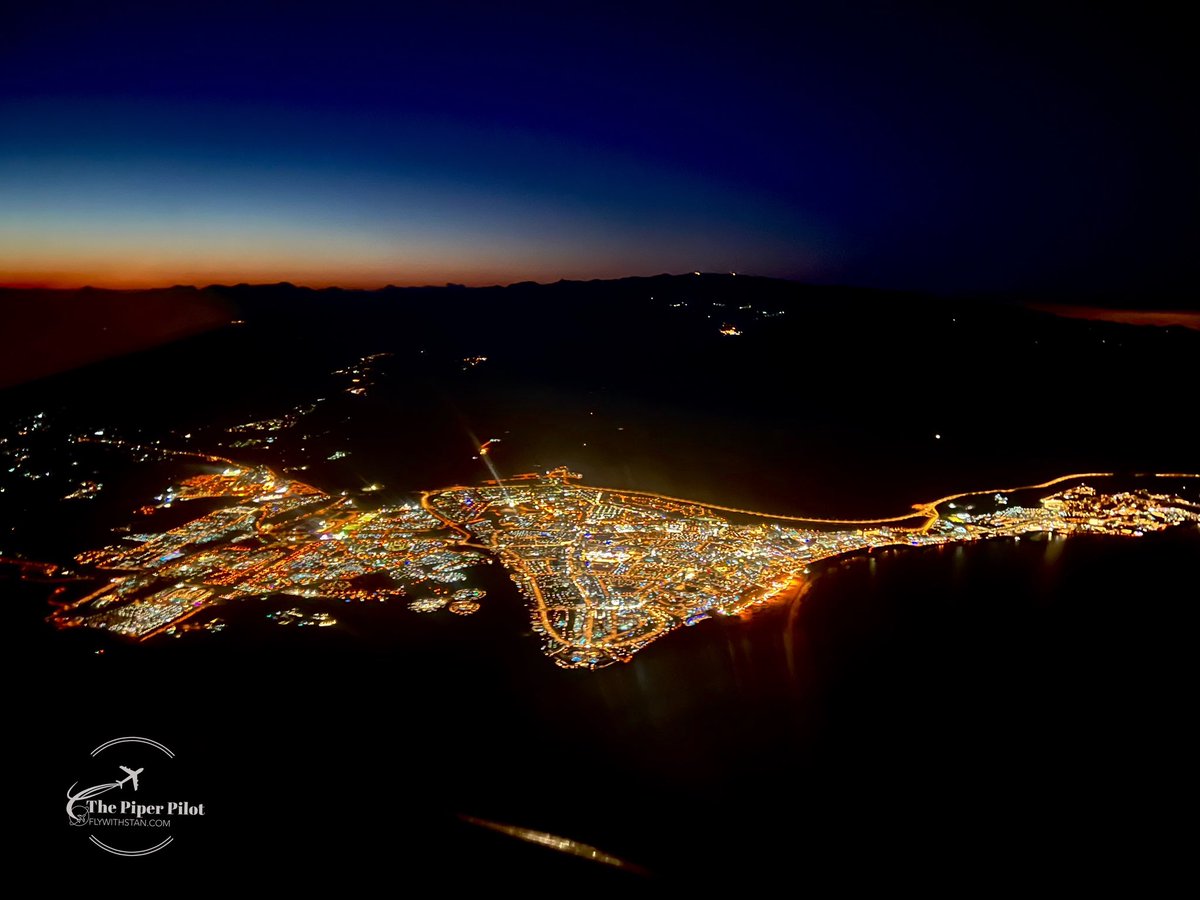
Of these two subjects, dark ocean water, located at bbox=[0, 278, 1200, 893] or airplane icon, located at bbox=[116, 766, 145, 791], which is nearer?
dark ocean water, located at bbox=[0, 278, 1200, 893]

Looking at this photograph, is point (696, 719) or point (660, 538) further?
point (660, 538)

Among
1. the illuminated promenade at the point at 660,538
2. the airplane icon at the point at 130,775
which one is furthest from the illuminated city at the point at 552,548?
the airplane icon at the point at 130,775

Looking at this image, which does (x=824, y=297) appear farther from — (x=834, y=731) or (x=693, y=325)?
(x=834, y=731)

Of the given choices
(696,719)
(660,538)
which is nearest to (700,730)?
(696,719)

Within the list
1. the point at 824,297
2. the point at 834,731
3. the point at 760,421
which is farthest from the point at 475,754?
the point at 824,297

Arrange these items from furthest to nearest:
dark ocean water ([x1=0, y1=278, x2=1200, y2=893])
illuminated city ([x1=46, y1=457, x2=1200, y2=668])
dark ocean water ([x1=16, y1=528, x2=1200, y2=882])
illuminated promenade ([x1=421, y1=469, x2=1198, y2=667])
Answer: illuminated city ([x1=46, y1=457, x2=1200, y2=668]), illuminated promenade ([x1=421, y1=469, x2=1198, y2=667]), dark ocean water ([x1=16, y1=528, x2=1200, y2=882]), dark ocean water ([x1=0, y1=278, x2=1200, y2=893])

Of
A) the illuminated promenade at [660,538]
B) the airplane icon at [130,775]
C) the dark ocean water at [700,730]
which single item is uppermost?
the illuminated promenade at [660,538]

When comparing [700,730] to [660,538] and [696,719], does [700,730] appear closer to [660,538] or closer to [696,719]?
[696,719]

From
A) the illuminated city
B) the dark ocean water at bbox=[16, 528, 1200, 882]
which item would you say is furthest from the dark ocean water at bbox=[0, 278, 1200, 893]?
the illuminated city

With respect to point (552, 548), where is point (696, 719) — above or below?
below

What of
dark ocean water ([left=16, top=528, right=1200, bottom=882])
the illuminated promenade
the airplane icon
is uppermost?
the illuminated promenade

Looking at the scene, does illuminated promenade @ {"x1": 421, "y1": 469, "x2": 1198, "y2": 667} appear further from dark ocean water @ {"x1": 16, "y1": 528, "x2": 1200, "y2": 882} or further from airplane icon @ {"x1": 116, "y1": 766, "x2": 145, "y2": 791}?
airplane icon @ {"x1": 116, "y1": 766, "x2": 145, "y2": 791}

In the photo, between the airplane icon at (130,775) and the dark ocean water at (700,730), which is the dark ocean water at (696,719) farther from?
the airplane icon at (130,775)
